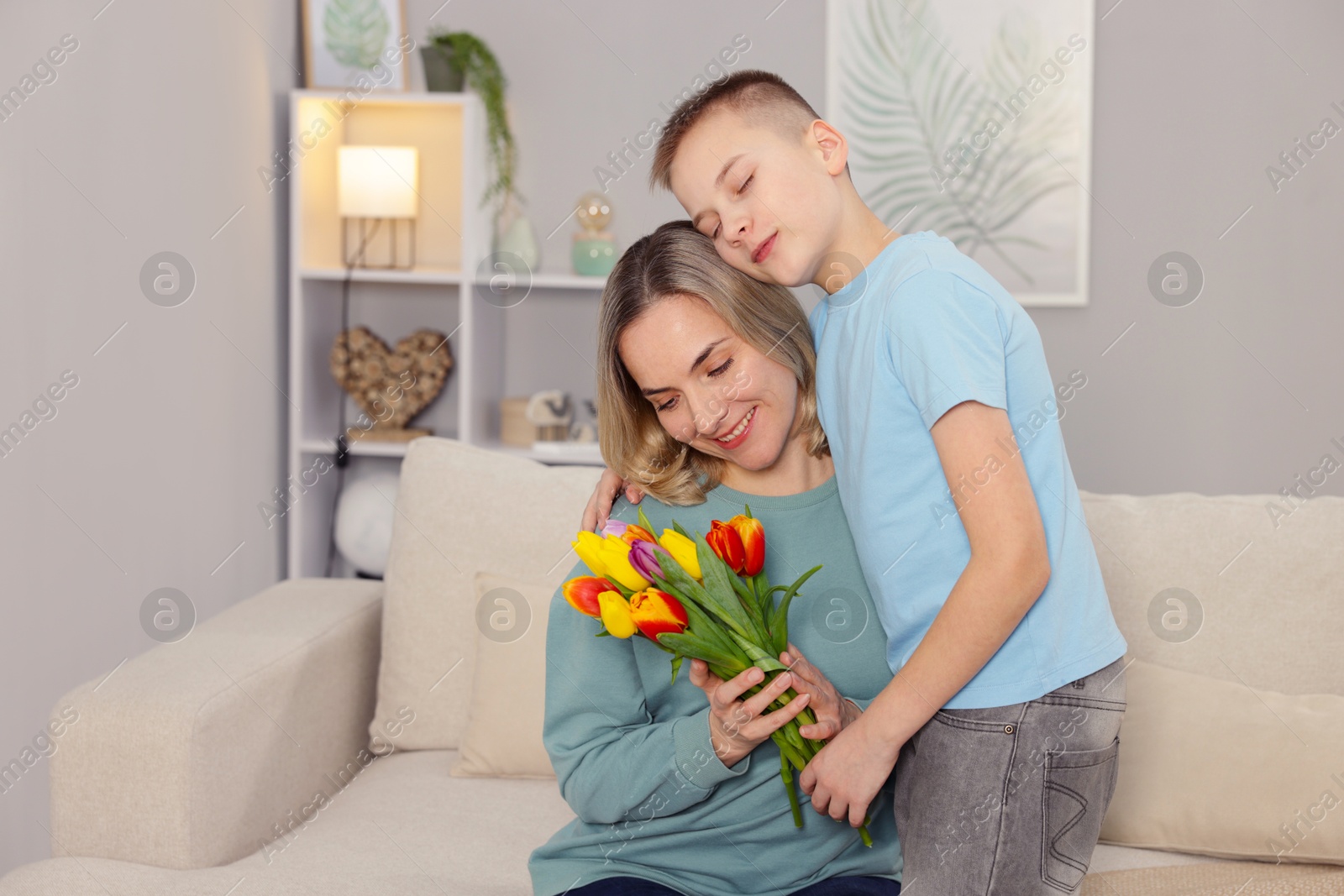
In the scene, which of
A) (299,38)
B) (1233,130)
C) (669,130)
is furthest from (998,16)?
(669,130)

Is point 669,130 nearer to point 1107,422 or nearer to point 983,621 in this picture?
point 983,621

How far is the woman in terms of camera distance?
48.4 inches

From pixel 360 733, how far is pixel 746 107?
49.2 inches

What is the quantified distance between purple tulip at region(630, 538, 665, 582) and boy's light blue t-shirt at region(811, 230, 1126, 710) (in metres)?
0.23

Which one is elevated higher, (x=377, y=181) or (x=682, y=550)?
(x=377, y=181)

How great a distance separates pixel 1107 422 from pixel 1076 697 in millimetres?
2400

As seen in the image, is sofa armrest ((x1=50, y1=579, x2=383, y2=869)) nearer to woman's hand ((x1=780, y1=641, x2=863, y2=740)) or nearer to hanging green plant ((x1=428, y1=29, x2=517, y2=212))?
woman's hand ((x1=780, y1=641, x2=863, y2=740))

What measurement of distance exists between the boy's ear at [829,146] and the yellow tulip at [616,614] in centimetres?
53

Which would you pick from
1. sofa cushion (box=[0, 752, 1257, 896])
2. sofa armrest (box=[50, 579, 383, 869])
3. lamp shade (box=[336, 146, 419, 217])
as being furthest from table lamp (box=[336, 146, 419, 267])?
sofa cushion (box=[0, 752, 1257, 896])

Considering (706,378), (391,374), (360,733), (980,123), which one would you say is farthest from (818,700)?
(980,123)

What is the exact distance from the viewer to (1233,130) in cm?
315

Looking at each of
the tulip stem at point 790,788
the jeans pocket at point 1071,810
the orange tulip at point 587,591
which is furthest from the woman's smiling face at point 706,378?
the jeans pocket at point 1071,810

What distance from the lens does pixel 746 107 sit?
120cm

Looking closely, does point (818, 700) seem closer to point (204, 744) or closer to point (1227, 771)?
point (1227, 771)
